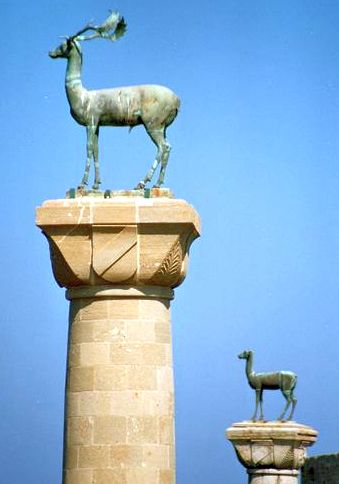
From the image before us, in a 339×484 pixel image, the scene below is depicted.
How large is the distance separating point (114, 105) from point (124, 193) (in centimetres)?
132

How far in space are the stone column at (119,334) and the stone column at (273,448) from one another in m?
10.4

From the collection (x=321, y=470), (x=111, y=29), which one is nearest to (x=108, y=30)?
(x=111, y=29)

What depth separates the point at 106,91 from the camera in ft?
80.3

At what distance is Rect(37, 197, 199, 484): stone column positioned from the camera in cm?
2334

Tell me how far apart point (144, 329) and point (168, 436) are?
1460mm

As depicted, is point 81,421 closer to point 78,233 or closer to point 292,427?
point 78,233

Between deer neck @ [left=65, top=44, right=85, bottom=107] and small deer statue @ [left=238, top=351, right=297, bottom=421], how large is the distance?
11663 millimetres

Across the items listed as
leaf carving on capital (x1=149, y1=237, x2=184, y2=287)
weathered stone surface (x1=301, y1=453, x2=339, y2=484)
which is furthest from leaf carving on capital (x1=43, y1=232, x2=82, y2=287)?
weathered stone surface (x1=301, y1=453, x2=339, y2=484)

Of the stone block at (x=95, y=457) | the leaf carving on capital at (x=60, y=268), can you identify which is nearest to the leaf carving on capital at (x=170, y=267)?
the leaf carving on capital at (x=60, y=268)

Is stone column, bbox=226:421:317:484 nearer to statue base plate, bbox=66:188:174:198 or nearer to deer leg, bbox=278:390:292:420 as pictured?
deer leg, bbox=278:390:292:420

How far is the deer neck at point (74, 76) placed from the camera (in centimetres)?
2459

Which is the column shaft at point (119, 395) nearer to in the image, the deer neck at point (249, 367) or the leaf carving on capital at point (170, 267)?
the leaf carving on capital at point (170, 267)

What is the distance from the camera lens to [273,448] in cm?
3403

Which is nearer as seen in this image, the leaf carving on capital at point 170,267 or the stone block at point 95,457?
the stone block at point 95,457
